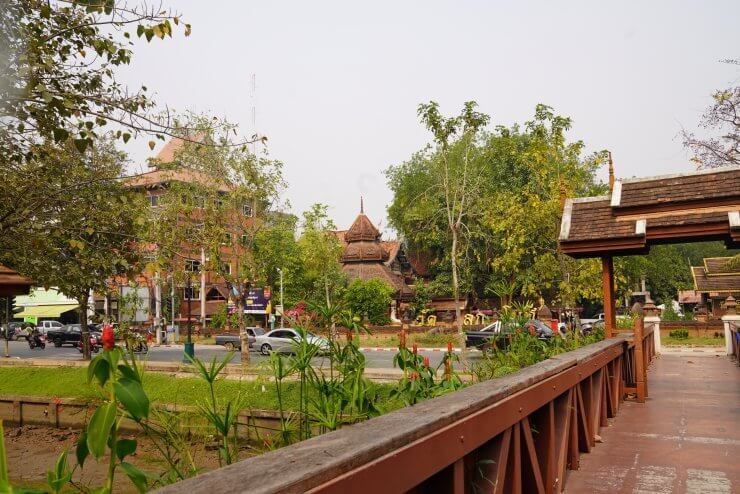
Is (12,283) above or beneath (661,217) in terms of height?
beneath

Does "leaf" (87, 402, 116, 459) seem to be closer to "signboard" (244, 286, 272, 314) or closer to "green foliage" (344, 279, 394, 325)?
"green foliage" (344, 279, 394, 325)

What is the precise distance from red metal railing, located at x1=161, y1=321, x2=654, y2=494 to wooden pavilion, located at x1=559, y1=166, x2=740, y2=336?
5164mm

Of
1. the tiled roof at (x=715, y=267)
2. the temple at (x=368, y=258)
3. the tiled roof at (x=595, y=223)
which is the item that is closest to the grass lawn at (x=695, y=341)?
the tiled roof at (x=715, y=267)

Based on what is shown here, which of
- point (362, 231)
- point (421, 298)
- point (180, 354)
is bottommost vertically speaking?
point (180, 354)

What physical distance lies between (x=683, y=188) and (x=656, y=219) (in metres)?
0.76

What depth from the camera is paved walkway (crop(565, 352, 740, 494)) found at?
16.1ft

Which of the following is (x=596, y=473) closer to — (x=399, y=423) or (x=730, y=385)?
(x=399, y=423)

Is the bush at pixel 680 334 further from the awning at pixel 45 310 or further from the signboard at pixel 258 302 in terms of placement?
the awning at pixel 45 310

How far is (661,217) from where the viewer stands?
10336 millimetres

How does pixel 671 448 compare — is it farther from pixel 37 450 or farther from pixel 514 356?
pixel 37 450

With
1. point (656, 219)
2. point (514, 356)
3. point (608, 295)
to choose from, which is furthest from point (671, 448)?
point (656, 219)

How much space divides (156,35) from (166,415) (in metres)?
3.52

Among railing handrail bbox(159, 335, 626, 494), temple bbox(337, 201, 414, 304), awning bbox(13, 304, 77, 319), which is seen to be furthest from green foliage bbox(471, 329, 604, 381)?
awning bbox(13, 304, 77, 319)

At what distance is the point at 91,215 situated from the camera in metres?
7.81
